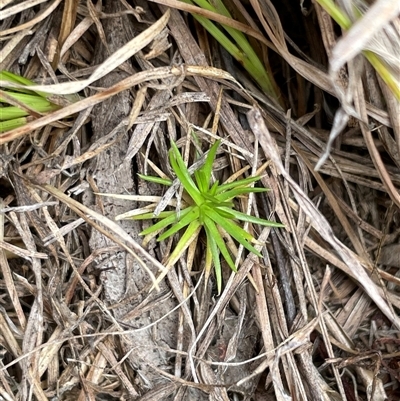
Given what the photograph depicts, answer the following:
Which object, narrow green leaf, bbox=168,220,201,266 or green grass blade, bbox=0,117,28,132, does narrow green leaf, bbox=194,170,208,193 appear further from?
green grass blade, bbox=0,117,28,132

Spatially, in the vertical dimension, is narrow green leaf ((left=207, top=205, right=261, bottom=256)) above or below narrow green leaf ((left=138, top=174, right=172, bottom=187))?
below

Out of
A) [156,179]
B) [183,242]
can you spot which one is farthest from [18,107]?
[183,242]

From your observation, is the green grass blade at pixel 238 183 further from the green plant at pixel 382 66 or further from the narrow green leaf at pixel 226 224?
the green plant at pixel 382 66

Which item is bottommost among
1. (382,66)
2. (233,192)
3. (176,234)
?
(176,234)

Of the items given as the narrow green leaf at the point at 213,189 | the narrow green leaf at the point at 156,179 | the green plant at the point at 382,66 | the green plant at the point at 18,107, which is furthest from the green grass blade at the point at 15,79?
the green plant at the point at 382,66

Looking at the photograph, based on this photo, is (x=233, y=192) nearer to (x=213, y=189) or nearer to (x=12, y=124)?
(x=213, y=189)

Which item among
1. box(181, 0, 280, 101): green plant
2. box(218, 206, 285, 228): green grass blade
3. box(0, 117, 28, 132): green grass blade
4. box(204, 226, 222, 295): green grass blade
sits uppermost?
box(181, 0, 280, 101): green plant

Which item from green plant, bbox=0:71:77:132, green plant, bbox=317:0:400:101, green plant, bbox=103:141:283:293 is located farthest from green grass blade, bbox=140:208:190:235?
green plant, bbox=317:0:400:101
